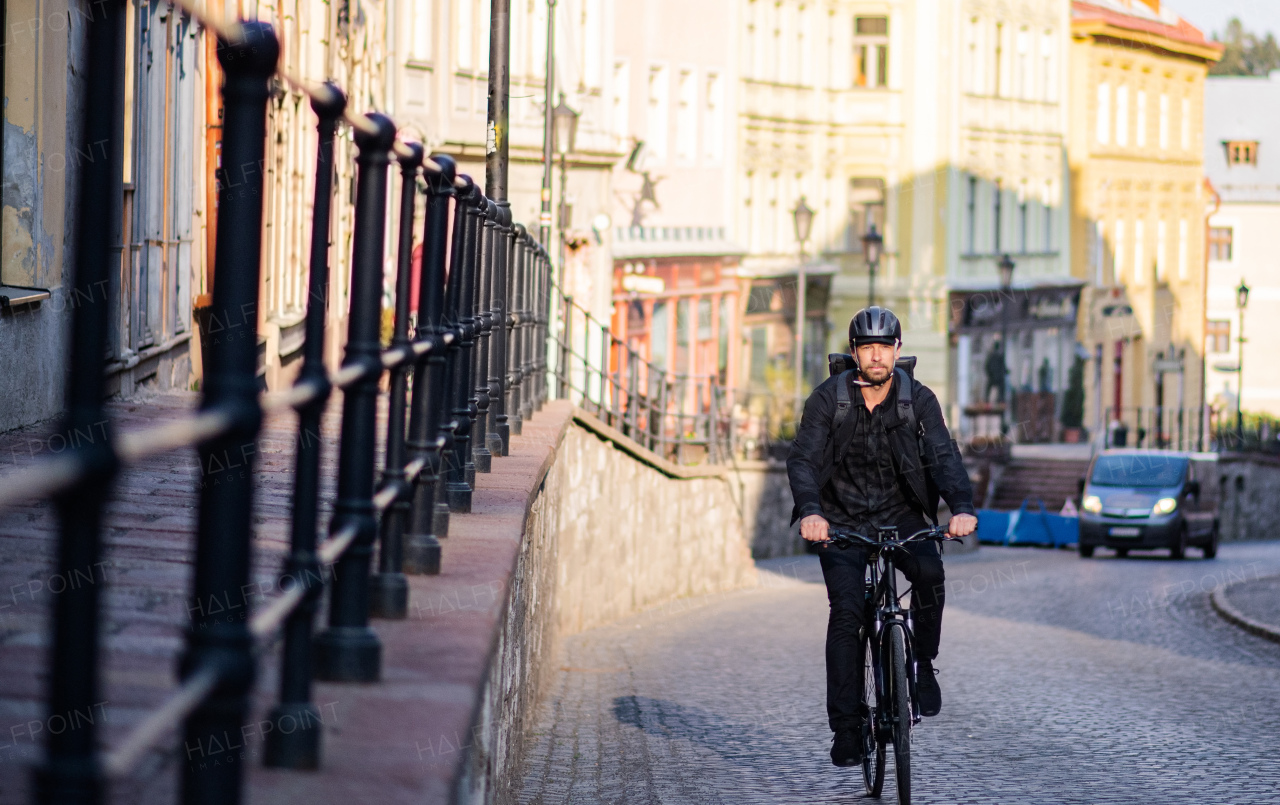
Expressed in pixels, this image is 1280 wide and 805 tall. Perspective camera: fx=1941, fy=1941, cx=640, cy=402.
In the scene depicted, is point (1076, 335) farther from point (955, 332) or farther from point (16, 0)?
point (16, 0)

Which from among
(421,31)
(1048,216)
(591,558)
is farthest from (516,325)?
(1048,216)

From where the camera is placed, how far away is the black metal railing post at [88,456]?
167 centimetres

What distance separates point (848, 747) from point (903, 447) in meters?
1.16

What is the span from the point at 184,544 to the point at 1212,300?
67407 millimetres

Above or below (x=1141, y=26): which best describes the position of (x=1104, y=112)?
below

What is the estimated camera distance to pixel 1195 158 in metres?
61.9

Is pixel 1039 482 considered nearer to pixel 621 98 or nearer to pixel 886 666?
pixel 621 98

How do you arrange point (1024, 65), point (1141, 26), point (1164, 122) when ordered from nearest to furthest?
point (1024, 65) < point (1141, 26) < point (1164, 122)

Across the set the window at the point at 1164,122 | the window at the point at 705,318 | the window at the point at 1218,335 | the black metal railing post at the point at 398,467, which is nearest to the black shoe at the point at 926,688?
the black metal railing post at the point at 398,467

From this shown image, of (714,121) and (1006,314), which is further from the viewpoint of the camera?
(1006,314)

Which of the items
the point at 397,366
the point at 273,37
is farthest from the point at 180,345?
the point at 273,37

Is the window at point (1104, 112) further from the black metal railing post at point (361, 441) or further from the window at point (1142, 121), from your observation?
the black metal railing post at point (361, 441)

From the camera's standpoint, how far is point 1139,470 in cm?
3241

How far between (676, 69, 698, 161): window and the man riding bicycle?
1282 inches
